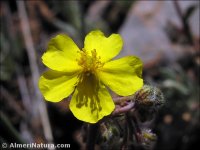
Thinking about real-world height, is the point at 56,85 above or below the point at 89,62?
below

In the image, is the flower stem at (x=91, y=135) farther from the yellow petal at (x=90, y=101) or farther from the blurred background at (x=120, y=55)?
the blurred background at (x=120, y=55)

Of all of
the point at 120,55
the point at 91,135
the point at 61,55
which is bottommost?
the point at 91,135

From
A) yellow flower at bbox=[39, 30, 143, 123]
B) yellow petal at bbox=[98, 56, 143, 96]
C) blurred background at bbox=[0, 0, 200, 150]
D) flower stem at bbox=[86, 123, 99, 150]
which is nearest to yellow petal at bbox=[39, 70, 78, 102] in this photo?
yellow flower at bbox=[39, 30, 143, 123]

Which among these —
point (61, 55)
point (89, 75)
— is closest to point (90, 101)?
point (89, 75)

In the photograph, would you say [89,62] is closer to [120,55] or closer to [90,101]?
[90,101]

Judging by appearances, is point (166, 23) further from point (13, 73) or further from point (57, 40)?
point (57, 40)

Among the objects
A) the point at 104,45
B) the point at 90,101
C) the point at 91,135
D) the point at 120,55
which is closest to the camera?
the point at 90,101

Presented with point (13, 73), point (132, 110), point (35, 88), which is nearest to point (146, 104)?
point (132, 110)

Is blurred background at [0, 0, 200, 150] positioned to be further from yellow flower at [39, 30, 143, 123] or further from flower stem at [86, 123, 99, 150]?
yellow flower at [39, 30, 143, 123]
